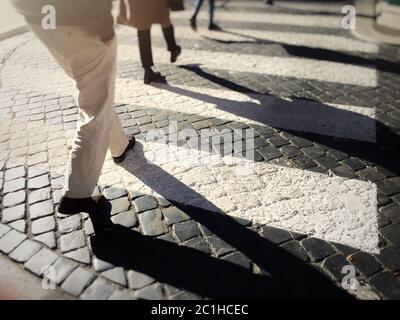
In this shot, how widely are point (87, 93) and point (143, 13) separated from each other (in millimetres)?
2757

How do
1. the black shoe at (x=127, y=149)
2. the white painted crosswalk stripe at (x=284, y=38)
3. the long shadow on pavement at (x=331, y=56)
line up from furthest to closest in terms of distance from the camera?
the white painted crosswalk stripe at (x=284, y=38), the long shadow on pavement at (x=331, y=56), the black shoe at (x=127, y=149)

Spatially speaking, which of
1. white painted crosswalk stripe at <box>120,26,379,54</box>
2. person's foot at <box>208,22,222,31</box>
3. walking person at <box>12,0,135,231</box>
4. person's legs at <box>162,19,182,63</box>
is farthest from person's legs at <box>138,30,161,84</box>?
person's foot at <box>208,22,222,31</box>

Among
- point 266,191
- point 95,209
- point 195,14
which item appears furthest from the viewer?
point 195,14

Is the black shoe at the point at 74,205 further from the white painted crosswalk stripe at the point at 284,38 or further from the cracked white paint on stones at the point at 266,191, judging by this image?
the white painted crosswalk stripe at the point at 284,38

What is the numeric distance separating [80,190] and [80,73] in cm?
84

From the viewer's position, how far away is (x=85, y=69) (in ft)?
8.09

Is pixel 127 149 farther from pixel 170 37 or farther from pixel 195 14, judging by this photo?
Result: pixel 195 14

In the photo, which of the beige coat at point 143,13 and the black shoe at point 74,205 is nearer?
the black shoe at point 74,205

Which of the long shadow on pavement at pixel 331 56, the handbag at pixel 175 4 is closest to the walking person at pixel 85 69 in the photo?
the handbag at pixel 175 4

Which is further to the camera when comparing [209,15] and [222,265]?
[209,15]

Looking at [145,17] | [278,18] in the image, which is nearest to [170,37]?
[145,17]

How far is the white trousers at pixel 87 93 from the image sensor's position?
2.40 metres

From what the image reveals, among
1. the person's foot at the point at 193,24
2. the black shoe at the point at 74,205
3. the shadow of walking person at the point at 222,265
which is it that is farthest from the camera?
the person's foot at the point at 193,24

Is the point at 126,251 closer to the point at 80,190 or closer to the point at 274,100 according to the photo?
the point at 80,190
